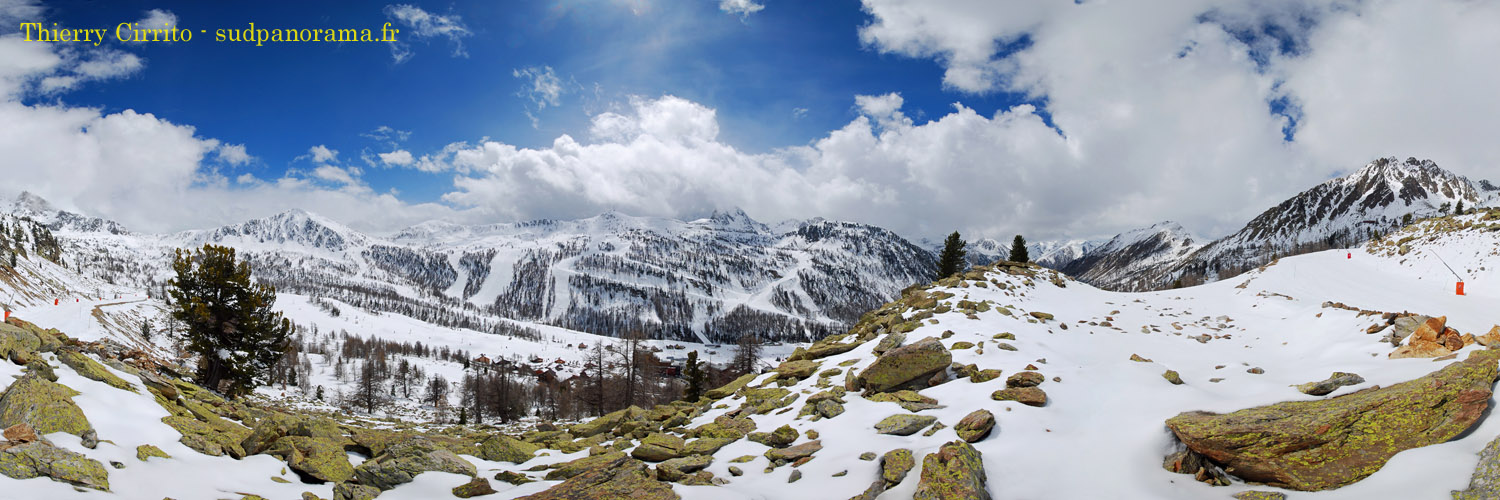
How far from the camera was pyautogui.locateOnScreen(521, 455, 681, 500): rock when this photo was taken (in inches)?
391

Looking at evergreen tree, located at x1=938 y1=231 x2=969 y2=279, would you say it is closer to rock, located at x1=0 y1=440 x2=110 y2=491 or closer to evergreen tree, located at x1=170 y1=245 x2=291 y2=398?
evergreen tree, located at x1=170 y1=245 x2=291 y2=398

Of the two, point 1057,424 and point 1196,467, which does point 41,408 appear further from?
point 1196,467

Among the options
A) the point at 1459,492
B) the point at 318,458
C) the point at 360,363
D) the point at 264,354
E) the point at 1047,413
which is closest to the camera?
the point at 1459,492

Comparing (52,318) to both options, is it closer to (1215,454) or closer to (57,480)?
(57,480)

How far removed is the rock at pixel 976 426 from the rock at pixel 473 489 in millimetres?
10429

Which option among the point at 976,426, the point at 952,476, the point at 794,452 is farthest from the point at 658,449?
the point at 952,476

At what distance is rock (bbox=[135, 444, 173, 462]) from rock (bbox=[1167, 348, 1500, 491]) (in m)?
19.0

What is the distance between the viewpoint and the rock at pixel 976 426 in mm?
10883

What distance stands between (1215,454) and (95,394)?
872 inches

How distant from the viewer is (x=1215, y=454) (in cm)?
816

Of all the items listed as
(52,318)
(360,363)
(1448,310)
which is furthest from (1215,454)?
(360,363)

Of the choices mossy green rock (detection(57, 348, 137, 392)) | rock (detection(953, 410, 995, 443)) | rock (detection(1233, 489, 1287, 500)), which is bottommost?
rock (detection(1233, 489, 1287, 500))

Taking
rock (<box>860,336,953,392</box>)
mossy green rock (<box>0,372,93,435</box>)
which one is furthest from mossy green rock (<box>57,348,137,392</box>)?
rock (<box>860,336,953,392</box>)

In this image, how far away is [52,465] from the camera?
8688 mm
